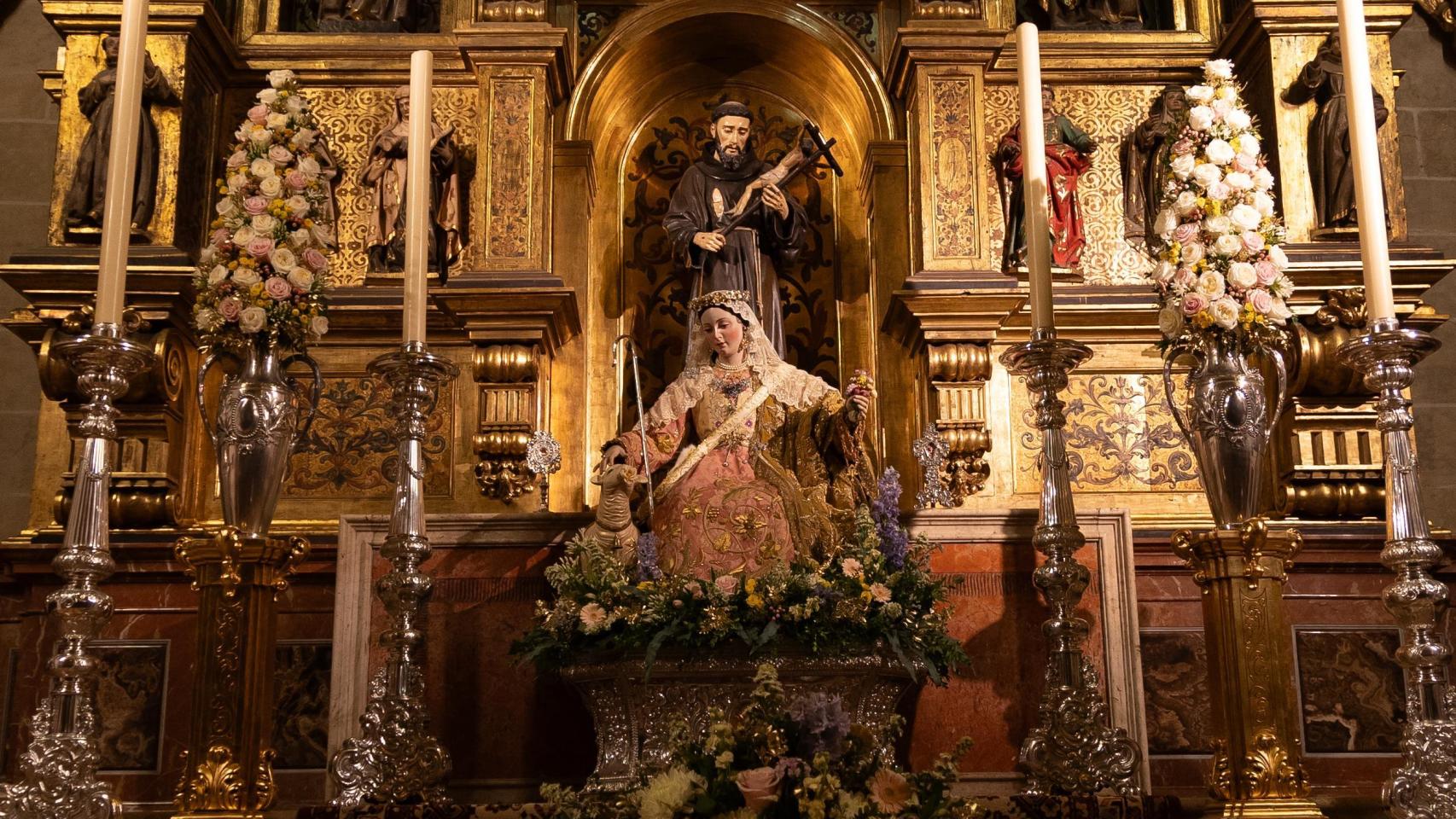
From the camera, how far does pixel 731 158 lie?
24.7 feet

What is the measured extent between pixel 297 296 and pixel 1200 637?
3805 millimetres

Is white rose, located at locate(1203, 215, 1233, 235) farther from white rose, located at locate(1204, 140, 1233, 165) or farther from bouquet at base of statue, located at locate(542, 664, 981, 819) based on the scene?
bouquet at base of statue, located at locate(542, 664, 981, 819)

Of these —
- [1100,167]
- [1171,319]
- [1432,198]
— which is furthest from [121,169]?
[1432,198]

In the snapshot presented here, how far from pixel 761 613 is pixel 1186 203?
6.22ft

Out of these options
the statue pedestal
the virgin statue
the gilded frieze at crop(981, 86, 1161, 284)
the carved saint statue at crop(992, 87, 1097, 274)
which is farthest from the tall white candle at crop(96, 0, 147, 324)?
the carved saint statue at crop(992, 87, 1097, 274)

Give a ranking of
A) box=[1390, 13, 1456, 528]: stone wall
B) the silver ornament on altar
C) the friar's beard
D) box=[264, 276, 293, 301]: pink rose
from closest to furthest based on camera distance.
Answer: box=[264, 276, 293, 301]: pink rose → the silver ornament on altar → the friar's beard → box=[1390, 13, 1456, 528]: stone wall

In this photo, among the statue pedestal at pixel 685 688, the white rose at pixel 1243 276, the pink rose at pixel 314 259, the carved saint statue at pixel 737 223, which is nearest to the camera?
the white rose at pixel 1243 276

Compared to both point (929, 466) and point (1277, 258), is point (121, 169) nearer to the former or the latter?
point (929, 466)

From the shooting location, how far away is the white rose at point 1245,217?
191 inches

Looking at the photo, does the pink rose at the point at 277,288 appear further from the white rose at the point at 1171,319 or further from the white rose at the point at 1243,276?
the white rose at the point at 1243,276

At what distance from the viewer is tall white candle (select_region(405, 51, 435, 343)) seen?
4.64 metres

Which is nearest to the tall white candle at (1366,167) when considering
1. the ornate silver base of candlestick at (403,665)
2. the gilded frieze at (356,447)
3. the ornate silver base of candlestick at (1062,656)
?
the ornate silver base of candlestick at (1062,656)

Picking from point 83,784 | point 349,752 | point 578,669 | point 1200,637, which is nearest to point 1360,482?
point 1200,637

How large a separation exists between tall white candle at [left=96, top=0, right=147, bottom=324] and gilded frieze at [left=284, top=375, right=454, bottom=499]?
281 centimetres
